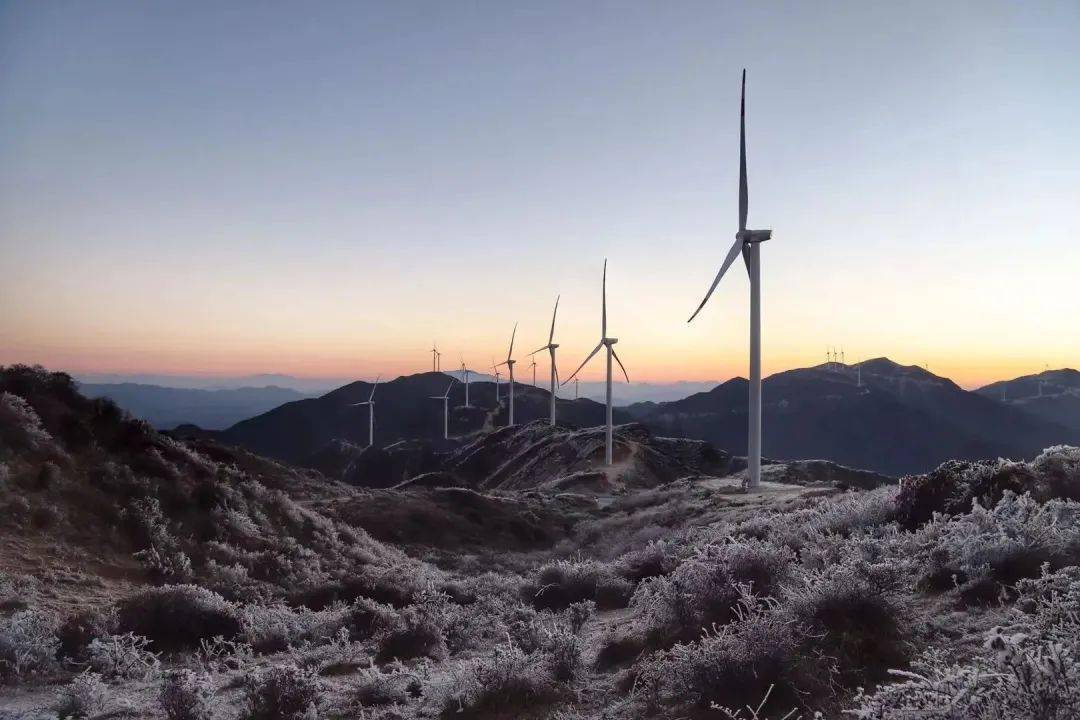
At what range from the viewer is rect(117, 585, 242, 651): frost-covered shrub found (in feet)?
41.5

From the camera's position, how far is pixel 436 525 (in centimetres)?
3481

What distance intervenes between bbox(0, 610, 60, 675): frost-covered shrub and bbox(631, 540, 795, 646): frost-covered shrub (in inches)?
371

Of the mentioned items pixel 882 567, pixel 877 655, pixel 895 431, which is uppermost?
pixel 882 567

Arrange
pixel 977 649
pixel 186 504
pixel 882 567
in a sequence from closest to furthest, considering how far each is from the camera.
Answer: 1. pixel 977 649
2. pixel 882 567
3. pixel 186 504

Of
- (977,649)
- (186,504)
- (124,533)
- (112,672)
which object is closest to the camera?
(977,649)

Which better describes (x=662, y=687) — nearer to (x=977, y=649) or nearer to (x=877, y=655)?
(x=877, y=655)

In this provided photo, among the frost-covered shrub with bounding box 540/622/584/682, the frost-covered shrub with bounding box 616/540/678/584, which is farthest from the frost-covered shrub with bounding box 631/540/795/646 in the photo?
the frost-covered shrub with bounding box 616/540/678/584

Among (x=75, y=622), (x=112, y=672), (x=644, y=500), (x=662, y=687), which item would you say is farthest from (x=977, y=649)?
(x=644, y=500)

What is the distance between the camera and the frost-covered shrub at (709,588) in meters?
9.77

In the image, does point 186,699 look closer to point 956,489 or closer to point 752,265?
point 956,489

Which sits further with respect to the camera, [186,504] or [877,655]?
[186,504]

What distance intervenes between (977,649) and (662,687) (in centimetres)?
357

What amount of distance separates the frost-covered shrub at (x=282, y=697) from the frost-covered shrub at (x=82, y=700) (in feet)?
6.38

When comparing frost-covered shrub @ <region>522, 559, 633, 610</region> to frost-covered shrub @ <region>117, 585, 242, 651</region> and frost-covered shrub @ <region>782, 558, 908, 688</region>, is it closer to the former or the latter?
frost-covered shrub @ <region>117, 585, 242, 651</region>
